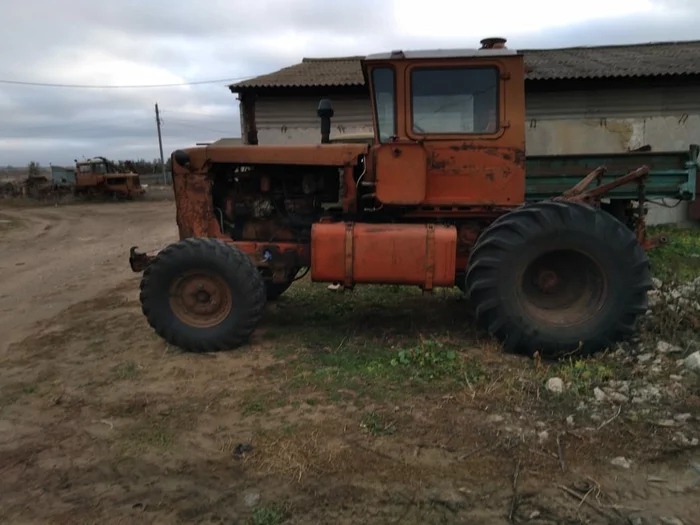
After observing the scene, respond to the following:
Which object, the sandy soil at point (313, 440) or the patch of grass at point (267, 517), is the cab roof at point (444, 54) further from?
the patch of grass at point (267, 517)

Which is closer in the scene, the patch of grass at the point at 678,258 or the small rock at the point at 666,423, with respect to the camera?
the small rock at the point at 666,423

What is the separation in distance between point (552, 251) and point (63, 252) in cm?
1217

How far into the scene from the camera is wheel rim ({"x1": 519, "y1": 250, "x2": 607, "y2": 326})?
5.23 meters

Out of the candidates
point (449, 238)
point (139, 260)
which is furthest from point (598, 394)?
point (139, 260)

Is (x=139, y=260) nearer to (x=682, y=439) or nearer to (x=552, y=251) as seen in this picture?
(x=552, y=251)

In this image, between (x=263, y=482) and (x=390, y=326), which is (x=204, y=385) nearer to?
(x=263, y=482)

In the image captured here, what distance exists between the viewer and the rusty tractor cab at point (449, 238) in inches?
201

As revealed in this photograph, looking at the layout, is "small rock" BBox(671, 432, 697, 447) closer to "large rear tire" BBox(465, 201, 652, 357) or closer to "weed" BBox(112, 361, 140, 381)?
"large rear tire" BBox(465, 201, 652, 357)

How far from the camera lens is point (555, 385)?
173 inches

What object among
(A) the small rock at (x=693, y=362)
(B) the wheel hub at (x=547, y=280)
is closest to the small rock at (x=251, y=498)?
(B) the wheel hub at (x=547, y=280)

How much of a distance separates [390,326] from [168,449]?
2958 mm

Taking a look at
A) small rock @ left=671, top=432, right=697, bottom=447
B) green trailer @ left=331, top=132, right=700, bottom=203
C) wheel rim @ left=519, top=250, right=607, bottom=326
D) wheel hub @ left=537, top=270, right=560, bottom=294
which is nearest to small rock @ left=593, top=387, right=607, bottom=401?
small rock @ left=671, top=432, right=697, bottom=447

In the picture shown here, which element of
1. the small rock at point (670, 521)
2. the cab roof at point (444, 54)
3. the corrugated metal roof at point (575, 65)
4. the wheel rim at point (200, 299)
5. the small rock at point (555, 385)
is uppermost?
the corrugated metal roof at point (575, 65)

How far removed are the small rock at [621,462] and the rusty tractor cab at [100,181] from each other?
29680 millimetres
